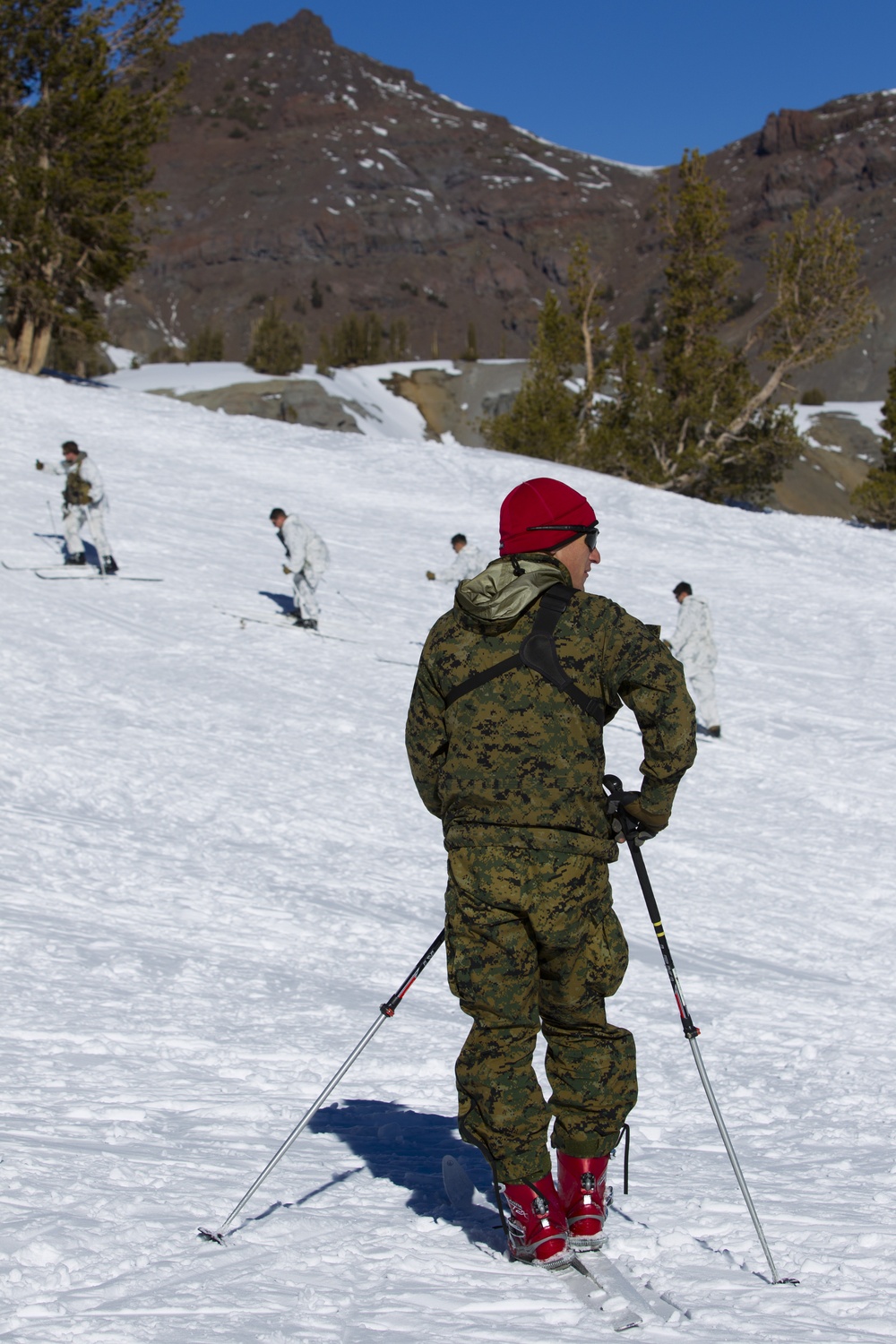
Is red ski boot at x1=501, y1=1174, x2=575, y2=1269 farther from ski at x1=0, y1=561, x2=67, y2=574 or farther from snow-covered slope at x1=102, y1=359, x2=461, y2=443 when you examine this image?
snow-covered slope at x1=102, y1=359, x2=461, y2=443

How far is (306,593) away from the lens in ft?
51.8

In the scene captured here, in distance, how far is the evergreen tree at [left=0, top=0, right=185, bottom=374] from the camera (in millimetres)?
36531

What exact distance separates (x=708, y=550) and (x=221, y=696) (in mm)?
15063

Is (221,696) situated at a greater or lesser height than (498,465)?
lesser

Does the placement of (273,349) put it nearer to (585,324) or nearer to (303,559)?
(585,324)

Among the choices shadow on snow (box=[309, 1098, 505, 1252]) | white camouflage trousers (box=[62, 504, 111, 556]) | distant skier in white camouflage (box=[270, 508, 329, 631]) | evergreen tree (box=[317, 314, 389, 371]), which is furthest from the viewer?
evergreen tree (box=[317, 314, 389, 371])

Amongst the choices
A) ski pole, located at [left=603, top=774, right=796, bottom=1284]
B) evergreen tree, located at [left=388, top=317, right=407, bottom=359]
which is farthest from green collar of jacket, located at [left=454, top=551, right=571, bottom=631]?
evergreen tree, located at [left=388, top=317, right=407, bottom=359]

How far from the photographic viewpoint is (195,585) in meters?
17.2

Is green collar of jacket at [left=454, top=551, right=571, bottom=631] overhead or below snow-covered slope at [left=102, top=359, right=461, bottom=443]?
below

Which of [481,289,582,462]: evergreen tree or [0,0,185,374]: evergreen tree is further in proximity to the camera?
[481,289,582,462]: evergreen tree

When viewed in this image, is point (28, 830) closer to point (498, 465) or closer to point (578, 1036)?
point (578, 1036)

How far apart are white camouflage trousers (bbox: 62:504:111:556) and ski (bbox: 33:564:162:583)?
1.03ft

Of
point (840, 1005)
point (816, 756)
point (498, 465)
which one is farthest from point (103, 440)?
point (840, 1005)

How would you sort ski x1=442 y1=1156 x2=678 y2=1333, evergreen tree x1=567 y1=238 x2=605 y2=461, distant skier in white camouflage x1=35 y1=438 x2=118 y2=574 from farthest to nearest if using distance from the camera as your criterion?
evergreen tree x1=567 y1=238 x2=605 y2=461 < distant skier in white camouflage x1=35 y1=438 x2=118 y2=574 < ski x1=442 y1=1156 x2=678 y2=1333
